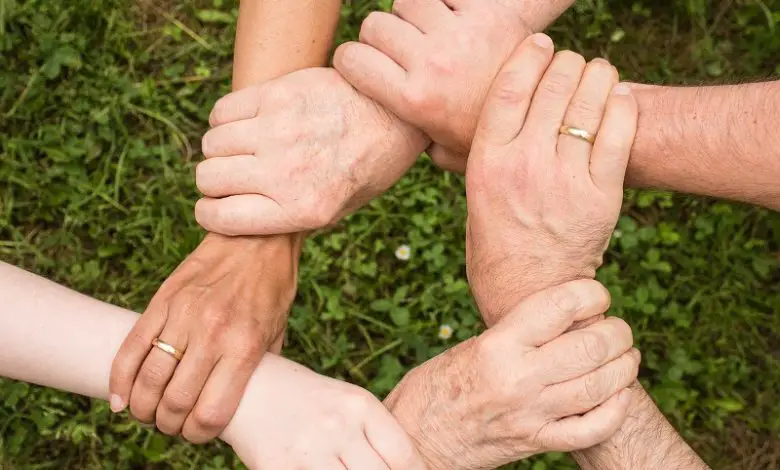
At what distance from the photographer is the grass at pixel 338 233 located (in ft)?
10.0

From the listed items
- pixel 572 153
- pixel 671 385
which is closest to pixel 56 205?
pixel 572 153

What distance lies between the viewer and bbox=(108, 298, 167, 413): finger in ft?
6.86

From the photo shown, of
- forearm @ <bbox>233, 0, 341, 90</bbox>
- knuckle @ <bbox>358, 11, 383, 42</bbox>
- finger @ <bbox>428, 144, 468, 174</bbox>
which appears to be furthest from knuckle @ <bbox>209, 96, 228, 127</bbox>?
finger @ <bbox>428, 144, 468, 174</bbox>

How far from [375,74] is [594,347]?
3.37 feet

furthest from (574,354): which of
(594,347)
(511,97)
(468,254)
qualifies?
(511,97)

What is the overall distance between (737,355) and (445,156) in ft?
5.19

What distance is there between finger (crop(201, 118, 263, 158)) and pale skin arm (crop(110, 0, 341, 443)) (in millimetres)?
229

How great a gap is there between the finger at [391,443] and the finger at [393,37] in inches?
40.8

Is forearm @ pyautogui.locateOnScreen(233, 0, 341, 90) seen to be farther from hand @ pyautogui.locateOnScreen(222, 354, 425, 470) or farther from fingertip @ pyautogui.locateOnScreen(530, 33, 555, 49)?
hand @ pyautogui.locateOnScreen(222, 354, 425, 470)

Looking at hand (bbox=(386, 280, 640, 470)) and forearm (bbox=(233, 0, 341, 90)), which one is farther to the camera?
forearm (bbox=(233, 0, 341, 90))

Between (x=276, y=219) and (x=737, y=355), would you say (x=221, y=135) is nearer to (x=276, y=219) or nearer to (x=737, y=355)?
(x=276, y=219)

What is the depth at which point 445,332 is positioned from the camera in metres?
3.10

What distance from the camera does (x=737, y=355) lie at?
312 cm

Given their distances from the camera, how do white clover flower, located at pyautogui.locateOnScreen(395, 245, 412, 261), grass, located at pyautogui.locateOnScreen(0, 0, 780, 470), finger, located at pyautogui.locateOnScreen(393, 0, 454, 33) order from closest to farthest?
finger, located at pyautogui.locateOnScreen(393, 0, 454, 33) < grass, located at pyautogui.locateOnScreen(0, 0, 780, 470) < white clover flower, located at pyautogui.locateOnScreen(395, 245, 412, 261)
